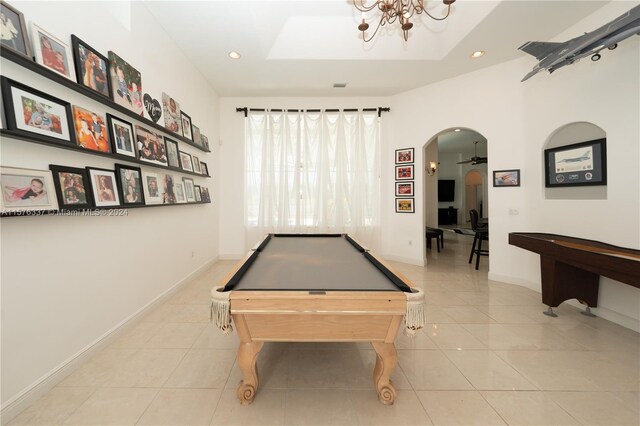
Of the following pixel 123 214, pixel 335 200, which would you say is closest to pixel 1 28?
pixel 123 214

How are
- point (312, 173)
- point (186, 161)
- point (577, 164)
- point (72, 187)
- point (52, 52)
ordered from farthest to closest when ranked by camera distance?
point (312, 173) < point (186, 161) < point (577, 164) < point (72, 187) < point (52, 52)

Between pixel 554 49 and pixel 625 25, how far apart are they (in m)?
0.57

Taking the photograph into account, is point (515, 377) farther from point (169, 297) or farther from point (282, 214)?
point (282, 214)

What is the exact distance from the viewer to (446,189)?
1084 centimetres

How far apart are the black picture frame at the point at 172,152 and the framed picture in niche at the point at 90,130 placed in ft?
2.72

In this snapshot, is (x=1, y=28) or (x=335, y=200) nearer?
(x=1, y=28)

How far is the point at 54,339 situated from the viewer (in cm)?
157

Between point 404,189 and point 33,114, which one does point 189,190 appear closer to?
point 33,114

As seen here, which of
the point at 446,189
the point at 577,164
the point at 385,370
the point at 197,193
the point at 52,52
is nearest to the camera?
the point at 385,370

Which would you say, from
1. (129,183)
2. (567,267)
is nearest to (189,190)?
(129,183)

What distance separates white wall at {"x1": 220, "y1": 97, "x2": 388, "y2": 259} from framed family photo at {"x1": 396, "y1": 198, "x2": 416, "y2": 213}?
0.15m

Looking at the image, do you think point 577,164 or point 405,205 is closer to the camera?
point 577,164

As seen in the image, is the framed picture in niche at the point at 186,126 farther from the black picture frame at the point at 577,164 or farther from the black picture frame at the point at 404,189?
the black picture frame at the point at 577,164

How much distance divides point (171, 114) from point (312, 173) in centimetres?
250
